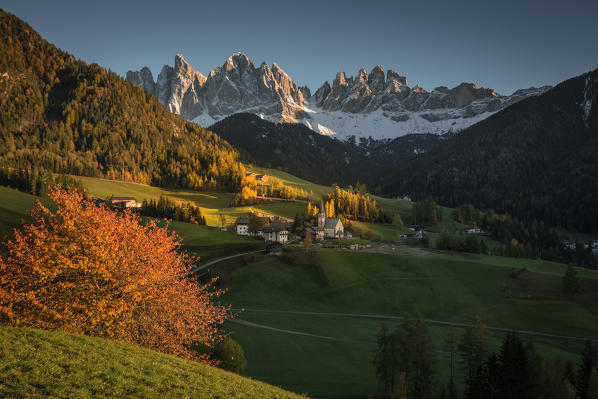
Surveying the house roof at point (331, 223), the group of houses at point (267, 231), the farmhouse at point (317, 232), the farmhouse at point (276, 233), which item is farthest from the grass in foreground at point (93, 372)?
the house roof at point (331, 223)

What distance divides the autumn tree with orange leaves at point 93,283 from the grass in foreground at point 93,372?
2.45 m

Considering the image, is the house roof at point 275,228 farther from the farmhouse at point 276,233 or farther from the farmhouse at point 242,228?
the farmhouse at point 242,228

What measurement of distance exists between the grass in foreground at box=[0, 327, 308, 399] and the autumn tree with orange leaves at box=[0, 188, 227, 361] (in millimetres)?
2453

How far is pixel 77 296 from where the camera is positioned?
797 inches

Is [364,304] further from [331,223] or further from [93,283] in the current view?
[93,283]

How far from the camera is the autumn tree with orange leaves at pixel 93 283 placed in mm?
19375

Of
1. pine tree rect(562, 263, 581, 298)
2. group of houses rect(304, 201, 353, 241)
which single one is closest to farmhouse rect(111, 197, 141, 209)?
group of houses rect(304, 201, 353, 241)

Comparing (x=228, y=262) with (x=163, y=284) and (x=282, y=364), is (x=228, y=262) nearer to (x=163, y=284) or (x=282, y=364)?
(x=282, y=364)

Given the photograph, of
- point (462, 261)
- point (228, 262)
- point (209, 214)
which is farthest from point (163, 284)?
point (209, 214)

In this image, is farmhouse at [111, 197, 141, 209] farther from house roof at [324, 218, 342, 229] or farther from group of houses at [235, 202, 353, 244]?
house roof at [324, 218, 342, 229]

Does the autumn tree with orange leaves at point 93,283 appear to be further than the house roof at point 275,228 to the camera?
No

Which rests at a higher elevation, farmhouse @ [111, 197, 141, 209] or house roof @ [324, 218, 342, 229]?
farmhouse @ [111, 197, 141, 209]

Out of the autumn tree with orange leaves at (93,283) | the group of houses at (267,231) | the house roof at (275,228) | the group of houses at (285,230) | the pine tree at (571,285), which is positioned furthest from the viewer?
the group of houses at (285,230)

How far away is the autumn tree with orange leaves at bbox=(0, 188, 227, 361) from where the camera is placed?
1938 cm
